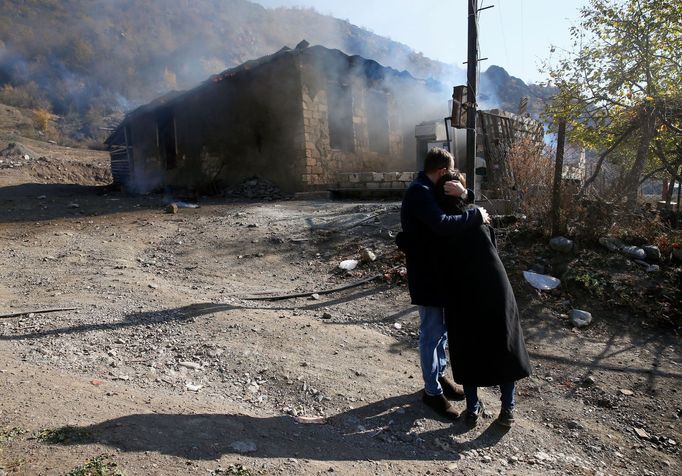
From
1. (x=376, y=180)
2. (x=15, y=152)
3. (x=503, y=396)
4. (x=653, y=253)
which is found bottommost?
(x=503, y=396)

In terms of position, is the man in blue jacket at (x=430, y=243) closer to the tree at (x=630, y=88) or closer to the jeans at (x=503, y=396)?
the jeans at (x=503, y=396)

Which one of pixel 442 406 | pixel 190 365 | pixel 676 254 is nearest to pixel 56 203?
pixel 190 365

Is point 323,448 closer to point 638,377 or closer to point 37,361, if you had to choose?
point 37,361

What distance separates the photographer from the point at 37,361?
11.5ft

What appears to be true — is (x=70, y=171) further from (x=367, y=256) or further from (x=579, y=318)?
(x=579, y=318)

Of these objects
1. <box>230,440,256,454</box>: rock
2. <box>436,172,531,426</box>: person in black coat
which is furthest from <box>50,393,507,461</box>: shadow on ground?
<box>436,172,531,426</box>: person in black coat

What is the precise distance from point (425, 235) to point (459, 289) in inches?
15.6

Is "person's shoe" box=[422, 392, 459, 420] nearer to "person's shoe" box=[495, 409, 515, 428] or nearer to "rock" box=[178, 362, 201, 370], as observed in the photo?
"person's shoe" box=[495, 409, 515, 428]

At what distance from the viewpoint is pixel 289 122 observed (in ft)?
41.0

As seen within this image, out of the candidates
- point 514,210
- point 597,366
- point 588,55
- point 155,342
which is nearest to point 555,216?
point 514,210

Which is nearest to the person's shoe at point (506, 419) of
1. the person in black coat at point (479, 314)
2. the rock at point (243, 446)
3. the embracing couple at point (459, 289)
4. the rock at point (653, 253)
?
the embracing couple at point (459, 289)

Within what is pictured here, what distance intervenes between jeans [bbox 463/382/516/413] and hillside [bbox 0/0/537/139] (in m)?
23.8

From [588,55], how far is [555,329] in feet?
19.7

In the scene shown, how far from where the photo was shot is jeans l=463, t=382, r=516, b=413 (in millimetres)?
2930
